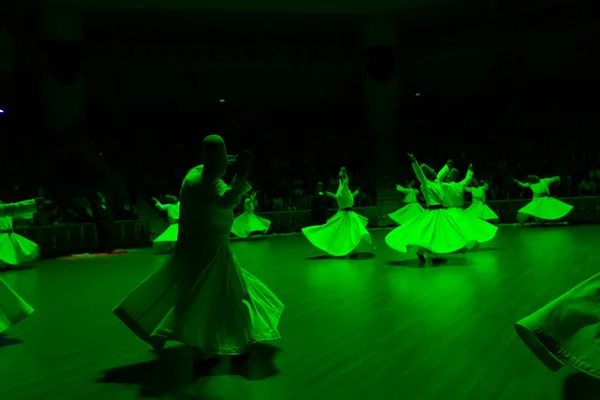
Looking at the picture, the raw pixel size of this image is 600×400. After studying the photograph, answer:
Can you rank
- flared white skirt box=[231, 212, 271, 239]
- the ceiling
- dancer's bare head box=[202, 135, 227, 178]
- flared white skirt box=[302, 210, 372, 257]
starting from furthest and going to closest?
the ceiling < flared white skirt box=[231, 212, 271, 239] < flared white skirt box=[302, 210, 372, 257] < dancer's bare head box=[202, 135, 227, 178]

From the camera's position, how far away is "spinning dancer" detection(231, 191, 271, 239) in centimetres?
2023

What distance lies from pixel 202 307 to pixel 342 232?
8916 mm

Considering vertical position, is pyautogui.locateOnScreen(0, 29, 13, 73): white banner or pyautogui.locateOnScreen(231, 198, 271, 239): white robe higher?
pyautogui.locateOnScreen(0, 29, 13, 73): white banner

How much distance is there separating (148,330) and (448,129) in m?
27.1

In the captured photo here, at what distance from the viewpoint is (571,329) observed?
429 cm

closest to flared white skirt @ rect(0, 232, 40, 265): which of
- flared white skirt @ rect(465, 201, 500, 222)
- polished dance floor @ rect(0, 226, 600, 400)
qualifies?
polished dance floor @ rect(0, 226, 600, 400)

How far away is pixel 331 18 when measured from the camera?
29.9 meters

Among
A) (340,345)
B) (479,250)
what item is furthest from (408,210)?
(340,345)

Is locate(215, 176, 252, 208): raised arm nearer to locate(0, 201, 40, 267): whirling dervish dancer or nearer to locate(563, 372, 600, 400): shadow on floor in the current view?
locate(563, 372, 600, 400): shadow on floor

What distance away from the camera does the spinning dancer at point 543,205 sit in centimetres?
2088

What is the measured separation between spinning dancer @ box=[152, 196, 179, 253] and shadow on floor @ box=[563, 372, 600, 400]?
1207 centimetres

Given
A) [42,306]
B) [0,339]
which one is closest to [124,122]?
[42,306]

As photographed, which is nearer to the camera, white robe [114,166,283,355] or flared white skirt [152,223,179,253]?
white robe [114,166,283,355]

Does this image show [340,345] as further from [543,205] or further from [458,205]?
[543,205]
